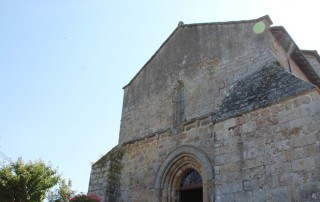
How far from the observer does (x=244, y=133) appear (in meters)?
6.43

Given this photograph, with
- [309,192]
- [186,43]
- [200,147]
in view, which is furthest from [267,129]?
[186,43]

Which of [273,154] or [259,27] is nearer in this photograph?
[273,154]

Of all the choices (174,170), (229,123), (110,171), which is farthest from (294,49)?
(110,171)

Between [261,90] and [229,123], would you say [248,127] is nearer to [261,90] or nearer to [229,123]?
[229,123]

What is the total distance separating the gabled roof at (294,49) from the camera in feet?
28.7

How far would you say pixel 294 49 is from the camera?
9273mm

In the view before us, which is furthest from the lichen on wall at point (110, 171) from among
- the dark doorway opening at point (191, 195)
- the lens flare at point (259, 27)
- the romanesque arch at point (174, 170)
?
the lens flare at point (259, 27)

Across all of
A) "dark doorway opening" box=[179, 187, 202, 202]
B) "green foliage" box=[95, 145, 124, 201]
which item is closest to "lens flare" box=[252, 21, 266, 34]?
"dark doorway opening" box=[179, 187, 202, 202]

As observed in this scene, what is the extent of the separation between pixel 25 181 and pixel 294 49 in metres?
14.9

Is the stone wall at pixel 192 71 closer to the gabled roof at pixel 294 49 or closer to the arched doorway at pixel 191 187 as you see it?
the gabled roof at pixel 294 49

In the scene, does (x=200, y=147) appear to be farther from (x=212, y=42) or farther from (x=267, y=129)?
(x=212, y=42)

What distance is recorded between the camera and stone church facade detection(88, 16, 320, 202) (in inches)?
223

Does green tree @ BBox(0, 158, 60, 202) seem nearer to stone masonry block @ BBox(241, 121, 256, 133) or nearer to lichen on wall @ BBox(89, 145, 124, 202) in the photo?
lichen on wall @ BBox(89, 145, 124, 202)

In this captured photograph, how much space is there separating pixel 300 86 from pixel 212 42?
4117 millimetres
